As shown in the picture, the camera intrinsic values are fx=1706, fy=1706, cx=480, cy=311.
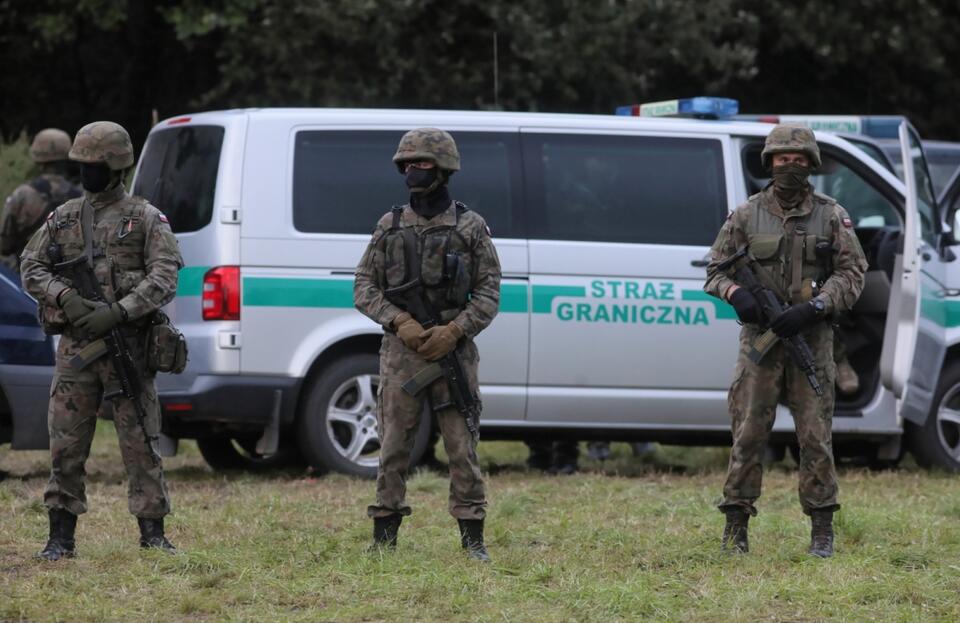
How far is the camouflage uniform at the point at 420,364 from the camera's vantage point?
6762 mm

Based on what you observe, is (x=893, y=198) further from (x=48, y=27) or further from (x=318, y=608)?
(x=48, y=27)

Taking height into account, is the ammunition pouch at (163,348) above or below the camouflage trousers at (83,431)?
above

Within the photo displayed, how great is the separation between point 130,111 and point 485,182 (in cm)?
1023

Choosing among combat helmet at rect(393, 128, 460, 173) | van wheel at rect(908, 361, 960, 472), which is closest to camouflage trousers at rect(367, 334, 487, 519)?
combat helmet at rect(393, 128, 460, 173)

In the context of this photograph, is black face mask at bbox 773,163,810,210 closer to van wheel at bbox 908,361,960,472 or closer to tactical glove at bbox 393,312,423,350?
tactical glove at bbox 393,312,423,350

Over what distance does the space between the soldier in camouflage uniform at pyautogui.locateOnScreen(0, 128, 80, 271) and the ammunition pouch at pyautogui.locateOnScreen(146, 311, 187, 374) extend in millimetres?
3858

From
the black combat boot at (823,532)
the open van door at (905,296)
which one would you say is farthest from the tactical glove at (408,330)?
the open van door at (905,296)

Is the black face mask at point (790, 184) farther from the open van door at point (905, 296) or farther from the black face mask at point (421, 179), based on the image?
the open van door at point (905, 296)

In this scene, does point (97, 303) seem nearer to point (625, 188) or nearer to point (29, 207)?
point (625, 188)

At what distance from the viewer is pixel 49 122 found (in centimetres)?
1906

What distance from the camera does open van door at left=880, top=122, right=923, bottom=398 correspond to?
887 centimetres

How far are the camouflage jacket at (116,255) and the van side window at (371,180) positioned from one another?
240 cm

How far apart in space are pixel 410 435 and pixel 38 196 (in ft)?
14.8

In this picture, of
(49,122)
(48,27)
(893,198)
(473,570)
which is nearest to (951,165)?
(893,198)
